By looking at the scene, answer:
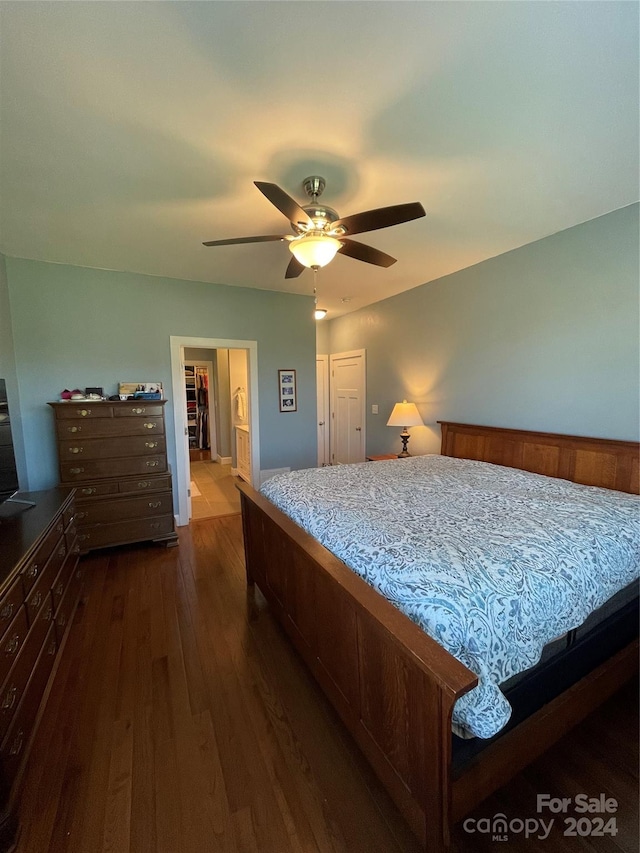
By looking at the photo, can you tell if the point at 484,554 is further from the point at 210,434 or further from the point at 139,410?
the point at 210,434

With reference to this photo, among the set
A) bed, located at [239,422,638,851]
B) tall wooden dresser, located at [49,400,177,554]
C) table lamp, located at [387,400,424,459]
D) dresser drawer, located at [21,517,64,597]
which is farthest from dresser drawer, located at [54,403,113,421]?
table lamp, located at [387,400,424,459]

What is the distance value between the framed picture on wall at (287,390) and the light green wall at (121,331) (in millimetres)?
70

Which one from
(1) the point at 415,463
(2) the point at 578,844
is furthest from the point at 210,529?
(2) the point at 578,844

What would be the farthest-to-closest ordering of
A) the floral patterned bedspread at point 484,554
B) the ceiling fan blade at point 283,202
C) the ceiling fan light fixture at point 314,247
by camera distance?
the ceiling fan light fixture at point 314,247 → the ceiling fan blade at point 283,202 → the floral patterned bedspread at point 484,554

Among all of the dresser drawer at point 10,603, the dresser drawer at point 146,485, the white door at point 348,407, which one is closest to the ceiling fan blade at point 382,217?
the dresser drawer at point 10,603

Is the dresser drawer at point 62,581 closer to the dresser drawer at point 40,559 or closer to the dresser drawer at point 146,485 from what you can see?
the dresser drawer at point 40,559

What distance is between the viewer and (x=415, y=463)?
3.19m

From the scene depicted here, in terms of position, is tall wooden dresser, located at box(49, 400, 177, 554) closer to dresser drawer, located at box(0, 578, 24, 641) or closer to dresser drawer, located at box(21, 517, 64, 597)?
dresser drawer, located at box(21, 517, 64, 597)

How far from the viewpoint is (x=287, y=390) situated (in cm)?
449

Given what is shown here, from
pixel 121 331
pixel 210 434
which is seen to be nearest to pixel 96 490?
pixel 121 331

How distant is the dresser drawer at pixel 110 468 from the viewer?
3.04 metres

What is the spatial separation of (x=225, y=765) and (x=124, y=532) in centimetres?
234

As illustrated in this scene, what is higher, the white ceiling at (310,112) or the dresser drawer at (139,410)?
the white ceiling at (310,112)

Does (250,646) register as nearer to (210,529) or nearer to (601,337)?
(210,529)
